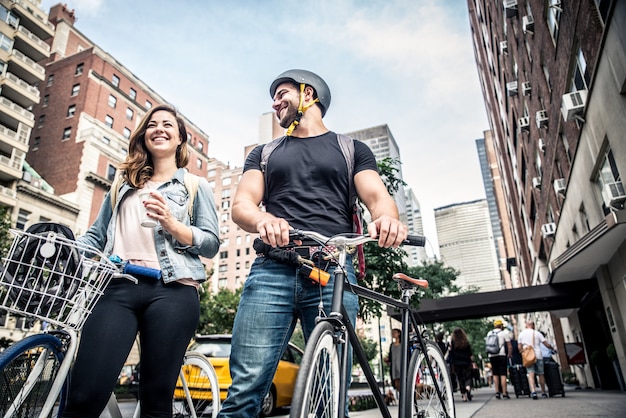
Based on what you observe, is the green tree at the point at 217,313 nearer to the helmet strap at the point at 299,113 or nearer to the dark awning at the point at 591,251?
the dark awning at the point at 591,251

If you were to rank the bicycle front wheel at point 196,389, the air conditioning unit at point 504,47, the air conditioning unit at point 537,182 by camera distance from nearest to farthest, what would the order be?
1. the bicycle front wheel at point 196,389
2. the air conditioning unit at point 537,182
3. the air conditioning unit at point 504,47

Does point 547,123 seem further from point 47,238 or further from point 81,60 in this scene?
point 81,60

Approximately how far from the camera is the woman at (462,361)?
12.1 meters

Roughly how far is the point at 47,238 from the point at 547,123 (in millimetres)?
18594

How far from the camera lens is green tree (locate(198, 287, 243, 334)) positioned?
1225 inches

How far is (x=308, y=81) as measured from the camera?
266 cm

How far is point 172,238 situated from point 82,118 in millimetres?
41085

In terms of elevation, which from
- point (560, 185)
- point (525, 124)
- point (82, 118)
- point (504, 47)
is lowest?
point (560, 185)

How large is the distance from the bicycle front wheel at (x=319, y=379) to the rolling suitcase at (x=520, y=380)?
12507mm

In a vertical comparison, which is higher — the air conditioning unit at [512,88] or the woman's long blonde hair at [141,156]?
the air conditioning unit at [512,88]

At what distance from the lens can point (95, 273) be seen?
6.59 ft

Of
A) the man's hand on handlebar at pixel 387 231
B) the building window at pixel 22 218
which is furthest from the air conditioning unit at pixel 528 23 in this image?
the building window at pixel 22 218

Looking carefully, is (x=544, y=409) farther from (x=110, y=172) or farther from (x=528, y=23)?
(x=110, y=172)

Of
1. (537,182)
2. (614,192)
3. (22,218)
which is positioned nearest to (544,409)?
(614,192)
